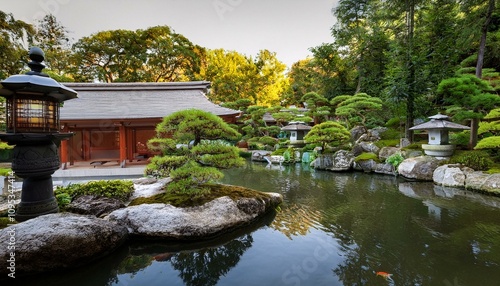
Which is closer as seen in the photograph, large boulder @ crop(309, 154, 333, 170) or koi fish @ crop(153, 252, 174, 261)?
koi fish @ crop(153, 252, 174, 261)

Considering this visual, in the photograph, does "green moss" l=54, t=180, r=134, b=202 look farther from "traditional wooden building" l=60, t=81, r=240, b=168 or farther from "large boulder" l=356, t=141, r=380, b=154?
"large boulder" l=356, t=141, r=380, b=154

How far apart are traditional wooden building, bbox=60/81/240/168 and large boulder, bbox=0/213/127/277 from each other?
22.7ft

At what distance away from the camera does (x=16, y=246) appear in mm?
3512

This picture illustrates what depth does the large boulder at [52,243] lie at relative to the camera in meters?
3.53

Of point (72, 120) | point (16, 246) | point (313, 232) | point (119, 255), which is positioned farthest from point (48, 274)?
point (72, 120)

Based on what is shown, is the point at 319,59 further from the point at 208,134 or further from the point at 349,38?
the point at 208,134

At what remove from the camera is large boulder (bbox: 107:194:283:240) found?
4777mm

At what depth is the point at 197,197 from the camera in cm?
566

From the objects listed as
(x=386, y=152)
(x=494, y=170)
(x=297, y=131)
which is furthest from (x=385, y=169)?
(x=297, y=131)

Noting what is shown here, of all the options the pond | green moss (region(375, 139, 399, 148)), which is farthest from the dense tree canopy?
the pond

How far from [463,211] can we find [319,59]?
790 inches

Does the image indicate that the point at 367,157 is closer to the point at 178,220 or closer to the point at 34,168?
the point at 178,220

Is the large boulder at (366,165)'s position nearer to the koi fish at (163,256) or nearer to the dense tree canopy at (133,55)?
the koi fish at (163,256)

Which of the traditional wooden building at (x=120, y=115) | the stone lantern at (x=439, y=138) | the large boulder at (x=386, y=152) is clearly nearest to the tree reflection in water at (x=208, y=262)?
the traditional wooden building at (x=120, y=115)
